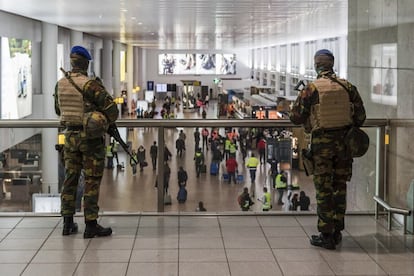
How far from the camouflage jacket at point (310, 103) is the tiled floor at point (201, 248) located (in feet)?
3.76

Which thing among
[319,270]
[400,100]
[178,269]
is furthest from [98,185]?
[400,100]

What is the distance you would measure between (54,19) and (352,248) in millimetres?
18862

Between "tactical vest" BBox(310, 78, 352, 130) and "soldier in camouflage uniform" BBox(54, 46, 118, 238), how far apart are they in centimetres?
183

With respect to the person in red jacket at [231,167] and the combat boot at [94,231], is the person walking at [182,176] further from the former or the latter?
the combat boot at [94,231]

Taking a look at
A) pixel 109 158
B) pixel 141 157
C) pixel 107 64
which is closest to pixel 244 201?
pixel 141 157

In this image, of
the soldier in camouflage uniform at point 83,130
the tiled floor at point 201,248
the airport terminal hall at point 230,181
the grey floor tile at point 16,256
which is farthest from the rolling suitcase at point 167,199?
the grey floor tile at point 16,256

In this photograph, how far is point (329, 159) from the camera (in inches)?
236

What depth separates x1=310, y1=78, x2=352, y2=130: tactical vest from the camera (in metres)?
5.83

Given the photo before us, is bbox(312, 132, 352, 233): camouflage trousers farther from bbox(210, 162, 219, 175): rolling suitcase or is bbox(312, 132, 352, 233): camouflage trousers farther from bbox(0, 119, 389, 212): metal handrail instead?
bbox(210, 162, 219, 175): rolling suitcase

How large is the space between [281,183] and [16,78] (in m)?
14.8

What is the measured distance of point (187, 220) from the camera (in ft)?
23.2

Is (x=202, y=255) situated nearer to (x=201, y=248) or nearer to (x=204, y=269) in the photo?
(x=201, y=248)

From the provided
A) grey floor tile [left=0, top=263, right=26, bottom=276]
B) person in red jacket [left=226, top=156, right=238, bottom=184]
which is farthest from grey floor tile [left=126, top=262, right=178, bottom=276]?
person in red jacket [left=226, top=156, right=238, bottom=184]

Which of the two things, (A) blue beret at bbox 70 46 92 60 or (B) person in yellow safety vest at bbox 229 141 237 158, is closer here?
(A) blue beret at bbox 70 46 92 60
